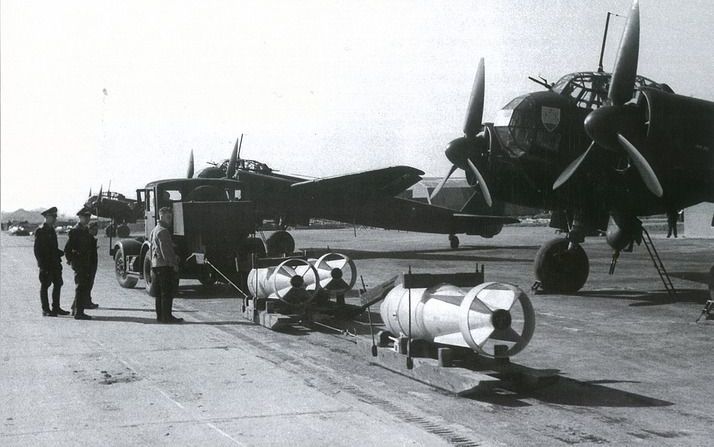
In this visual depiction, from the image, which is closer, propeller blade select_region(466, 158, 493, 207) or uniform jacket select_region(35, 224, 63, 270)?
uniform jacket select_region(35, 224, 63, 270)

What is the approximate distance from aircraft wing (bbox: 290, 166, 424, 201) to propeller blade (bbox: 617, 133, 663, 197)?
1544 cm

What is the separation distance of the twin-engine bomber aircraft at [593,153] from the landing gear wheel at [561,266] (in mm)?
24

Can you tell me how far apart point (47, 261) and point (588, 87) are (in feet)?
39.6

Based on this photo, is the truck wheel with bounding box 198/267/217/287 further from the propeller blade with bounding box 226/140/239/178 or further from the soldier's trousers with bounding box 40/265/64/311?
the propeller blade with bounding box 226/140/239/178

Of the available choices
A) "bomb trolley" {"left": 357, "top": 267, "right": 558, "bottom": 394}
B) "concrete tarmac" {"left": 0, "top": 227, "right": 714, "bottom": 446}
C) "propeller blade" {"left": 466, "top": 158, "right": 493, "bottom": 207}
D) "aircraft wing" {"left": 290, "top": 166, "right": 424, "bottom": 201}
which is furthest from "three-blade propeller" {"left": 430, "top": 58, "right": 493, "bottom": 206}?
"aircraft wing" {"left": 290, "top": 166, "right": 424, "bottom": 201}

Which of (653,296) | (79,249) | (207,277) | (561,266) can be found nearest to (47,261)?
(79,249)

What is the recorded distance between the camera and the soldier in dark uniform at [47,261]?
14.0 metres

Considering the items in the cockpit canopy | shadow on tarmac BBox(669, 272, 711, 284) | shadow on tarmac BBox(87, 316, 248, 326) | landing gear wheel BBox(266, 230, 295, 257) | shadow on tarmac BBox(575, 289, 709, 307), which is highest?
the cockpit canopy

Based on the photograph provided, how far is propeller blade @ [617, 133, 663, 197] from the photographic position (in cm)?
1368

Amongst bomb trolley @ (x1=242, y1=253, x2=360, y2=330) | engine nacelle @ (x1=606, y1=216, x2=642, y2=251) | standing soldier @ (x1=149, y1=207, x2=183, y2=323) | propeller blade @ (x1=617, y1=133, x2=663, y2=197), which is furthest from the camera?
engine nacelle @ (x1=606, y1=216, x2=642, y2=251)

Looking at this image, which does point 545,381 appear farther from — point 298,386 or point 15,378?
point 15,378

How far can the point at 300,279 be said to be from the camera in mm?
12266

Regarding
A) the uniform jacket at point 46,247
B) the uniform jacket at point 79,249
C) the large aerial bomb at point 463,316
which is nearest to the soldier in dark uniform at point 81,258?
the uniform jacket at point 79,249

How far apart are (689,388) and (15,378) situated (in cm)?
760
